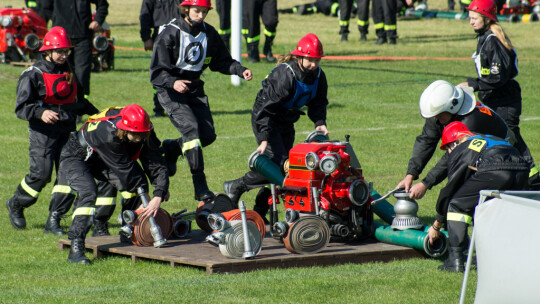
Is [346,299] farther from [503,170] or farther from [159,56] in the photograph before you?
[159,56]

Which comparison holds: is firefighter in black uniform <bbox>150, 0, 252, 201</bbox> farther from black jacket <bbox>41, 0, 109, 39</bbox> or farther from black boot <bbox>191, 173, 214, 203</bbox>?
black jacket <bbox>41, 0, 109, 39</bbox>

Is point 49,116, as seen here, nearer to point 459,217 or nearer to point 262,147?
point 262,147

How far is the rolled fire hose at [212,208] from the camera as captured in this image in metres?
9.18

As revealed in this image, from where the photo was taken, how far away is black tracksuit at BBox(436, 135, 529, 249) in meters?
7.32

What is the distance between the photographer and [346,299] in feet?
22.6

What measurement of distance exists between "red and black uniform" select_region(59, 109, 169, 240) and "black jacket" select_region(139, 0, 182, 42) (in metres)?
7.01

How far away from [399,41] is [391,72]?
5.80 metres

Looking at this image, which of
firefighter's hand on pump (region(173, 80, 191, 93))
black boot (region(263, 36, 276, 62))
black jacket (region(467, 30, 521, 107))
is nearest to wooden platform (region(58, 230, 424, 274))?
firefighter's hand on pump (region(173, 80, 191, 93))

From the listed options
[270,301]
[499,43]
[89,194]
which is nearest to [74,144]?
[89,194]

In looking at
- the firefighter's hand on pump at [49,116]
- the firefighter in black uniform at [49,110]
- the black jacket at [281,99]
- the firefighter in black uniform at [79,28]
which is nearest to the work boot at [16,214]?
the firefighter in black uniform at [49,110]

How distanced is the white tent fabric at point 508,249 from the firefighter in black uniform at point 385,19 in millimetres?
19254

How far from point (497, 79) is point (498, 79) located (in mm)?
12

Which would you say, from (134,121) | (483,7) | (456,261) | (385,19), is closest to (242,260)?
(134,121)

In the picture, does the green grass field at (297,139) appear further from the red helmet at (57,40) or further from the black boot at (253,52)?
the red helmet at (57,40)
